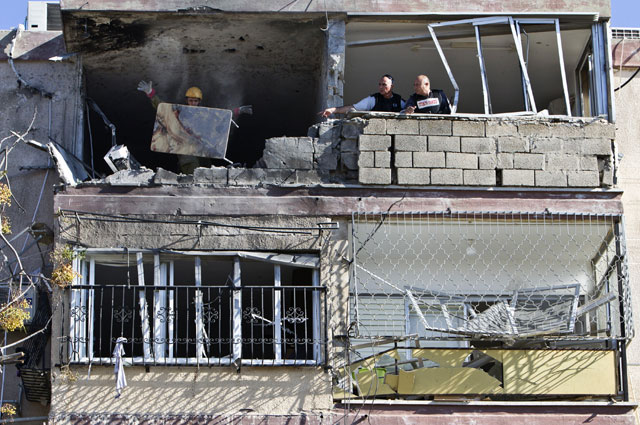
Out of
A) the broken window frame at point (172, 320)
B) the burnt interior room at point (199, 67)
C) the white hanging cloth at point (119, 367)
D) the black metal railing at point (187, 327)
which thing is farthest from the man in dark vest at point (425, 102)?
the white hanging cloth at point (119, 367)

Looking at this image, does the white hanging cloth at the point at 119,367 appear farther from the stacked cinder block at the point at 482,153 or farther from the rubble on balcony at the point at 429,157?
the stacked cinder block at the point at 482,153

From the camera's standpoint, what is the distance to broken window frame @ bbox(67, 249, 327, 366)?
498 inches

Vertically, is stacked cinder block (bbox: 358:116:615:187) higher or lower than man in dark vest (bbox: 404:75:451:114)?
lower

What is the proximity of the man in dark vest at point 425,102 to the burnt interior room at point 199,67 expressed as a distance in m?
1.61

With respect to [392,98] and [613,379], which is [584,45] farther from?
[613,379]

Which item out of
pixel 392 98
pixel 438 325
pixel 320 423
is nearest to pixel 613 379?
pixel 438 325

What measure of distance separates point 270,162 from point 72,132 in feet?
9.23

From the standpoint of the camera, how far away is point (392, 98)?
1408 cm

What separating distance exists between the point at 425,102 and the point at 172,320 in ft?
12.7

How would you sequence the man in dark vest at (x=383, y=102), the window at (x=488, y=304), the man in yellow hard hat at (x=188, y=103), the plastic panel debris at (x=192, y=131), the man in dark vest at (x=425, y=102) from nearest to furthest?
the window at (x=488, y=304), the man in dark vest at (x=425, y=102), the man in dark vest at (x=383, y=102), the plastic panel debris at (x=192, y=131), the man in yellow hard hat at (x=188, y=103)

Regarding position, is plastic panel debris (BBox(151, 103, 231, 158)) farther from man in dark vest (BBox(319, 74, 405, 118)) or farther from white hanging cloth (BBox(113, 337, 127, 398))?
white hanging cloth (BBox(113, 337, 127, 398))

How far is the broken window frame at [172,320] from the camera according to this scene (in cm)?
1264

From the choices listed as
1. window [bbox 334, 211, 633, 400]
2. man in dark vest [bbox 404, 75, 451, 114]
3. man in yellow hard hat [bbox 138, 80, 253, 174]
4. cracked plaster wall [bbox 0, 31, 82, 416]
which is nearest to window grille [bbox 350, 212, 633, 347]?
window [bbox 334, 211, 633, 400]

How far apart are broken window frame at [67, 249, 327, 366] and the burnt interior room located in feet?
9.06
